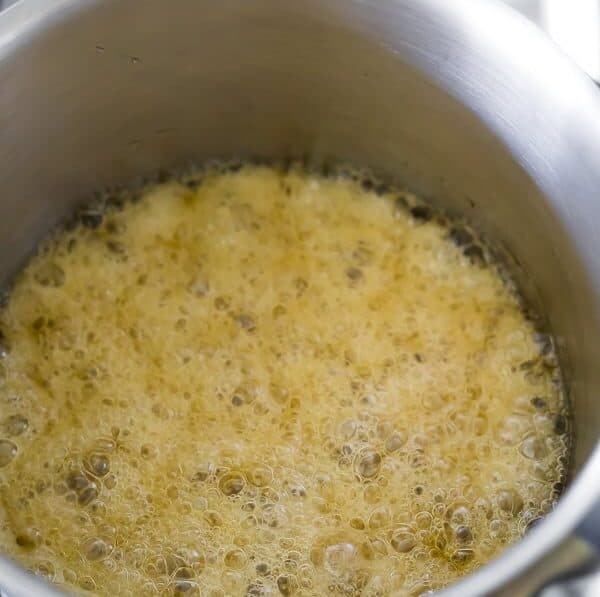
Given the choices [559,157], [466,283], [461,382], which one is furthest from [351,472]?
[559,157]

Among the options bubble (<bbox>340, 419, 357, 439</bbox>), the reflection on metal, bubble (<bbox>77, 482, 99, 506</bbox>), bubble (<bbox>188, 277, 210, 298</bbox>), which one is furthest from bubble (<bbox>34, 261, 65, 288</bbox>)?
the reflection on metal

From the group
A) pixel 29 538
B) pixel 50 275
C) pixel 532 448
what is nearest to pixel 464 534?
pixel 532 448

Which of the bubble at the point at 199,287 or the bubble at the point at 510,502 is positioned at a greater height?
the bubble at the point at 510,502

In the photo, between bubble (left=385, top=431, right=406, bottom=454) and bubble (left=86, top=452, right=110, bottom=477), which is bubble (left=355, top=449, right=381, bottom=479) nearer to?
bubble (left=385, top=431, right=406, bottom=454)

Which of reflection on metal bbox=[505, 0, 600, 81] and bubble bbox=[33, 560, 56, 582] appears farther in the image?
reflection on metal bbox=[505, 0, 600, 81]

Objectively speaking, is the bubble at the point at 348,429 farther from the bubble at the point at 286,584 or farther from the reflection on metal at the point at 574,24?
the reflection on metal at the point at 574,24

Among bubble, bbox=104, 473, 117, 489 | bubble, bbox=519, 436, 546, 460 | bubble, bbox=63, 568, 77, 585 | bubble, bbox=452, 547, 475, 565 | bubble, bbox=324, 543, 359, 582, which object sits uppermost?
bubble, bbox=519, 436, 546, 460

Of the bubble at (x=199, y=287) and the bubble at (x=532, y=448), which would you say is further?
the bubble at (x=199, y=287)

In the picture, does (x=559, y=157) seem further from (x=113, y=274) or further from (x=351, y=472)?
(x=113, y=274)

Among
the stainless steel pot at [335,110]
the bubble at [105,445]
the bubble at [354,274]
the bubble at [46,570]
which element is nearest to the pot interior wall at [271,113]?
the stainless steel pot at [335,110]
